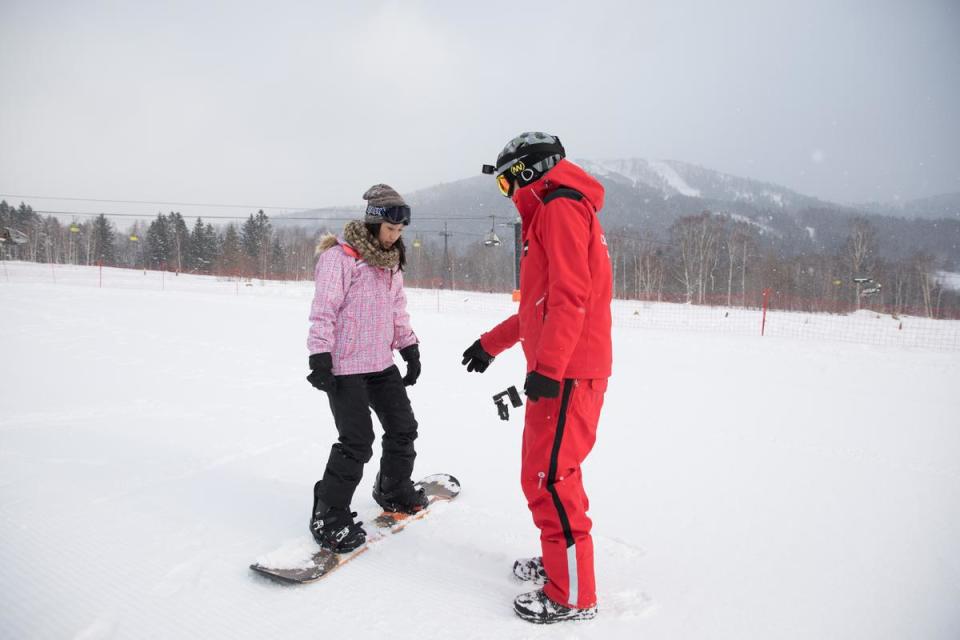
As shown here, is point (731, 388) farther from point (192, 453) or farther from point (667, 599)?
point (192, 453)

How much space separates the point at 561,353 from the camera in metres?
2.07

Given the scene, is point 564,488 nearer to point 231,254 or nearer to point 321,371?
point 321,371

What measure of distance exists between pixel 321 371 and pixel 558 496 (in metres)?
1.34

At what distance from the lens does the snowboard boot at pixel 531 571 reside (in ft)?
8.35

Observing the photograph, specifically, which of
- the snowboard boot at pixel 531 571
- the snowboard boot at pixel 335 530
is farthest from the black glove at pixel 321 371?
the snowboard boot at pixel 531 571

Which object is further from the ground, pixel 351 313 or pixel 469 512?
pixel 351 313

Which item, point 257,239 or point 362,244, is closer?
point 362,244

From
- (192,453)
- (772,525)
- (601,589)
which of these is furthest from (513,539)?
(192,453)

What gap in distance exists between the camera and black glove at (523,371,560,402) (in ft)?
6.79

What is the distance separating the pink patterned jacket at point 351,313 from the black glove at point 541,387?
113cm

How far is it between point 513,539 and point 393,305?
1568mm

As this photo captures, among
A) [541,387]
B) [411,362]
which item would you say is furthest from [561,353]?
[411,362]

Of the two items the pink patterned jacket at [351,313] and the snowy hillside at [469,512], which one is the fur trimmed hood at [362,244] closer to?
the pink patterned jacket at [351,313]

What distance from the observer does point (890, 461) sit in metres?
4.47
